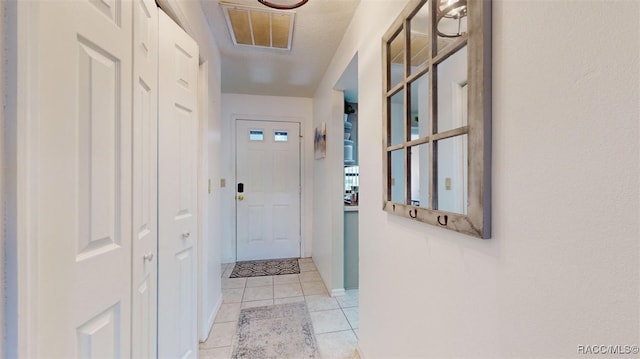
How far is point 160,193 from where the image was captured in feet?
3.92

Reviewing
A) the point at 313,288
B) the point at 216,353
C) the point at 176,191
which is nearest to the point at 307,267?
the point at 313,288

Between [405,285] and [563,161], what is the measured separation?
81 centimetres

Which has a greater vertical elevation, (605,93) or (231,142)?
(231,142)

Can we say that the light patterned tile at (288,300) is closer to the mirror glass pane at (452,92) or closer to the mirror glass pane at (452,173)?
the mirror glass pane at (452,173)

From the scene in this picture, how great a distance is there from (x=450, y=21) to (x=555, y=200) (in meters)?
0.69

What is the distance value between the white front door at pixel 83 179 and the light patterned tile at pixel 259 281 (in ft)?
6.58

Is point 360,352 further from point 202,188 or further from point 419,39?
point 419,39

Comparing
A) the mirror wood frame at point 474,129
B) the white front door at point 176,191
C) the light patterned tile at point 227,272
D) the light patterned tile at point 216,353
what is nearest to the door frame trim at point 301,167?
the light patterned tile at point 227,272

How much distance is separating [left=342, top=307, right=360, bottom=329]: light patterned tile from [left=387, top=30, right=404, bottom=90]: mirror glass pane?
1783 mm

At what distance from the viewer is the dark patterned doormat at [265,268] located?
3.11 meters

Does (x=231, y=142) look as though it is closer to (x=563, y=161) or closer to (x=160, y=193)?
(x=160, y=193)

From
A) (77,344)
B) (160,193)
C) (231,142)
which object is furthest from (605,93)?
(231,142)

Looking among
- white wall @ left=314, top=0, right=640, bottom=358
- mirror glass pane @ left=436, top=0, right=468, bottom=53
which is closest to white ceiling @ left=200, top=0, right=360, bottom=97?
mirror glass pane @ left=436, top=0, right=468, bottom=53

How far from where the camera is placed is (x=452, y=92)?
2.93 feet
